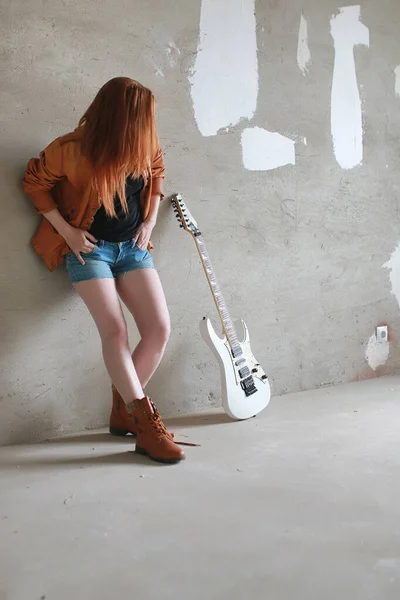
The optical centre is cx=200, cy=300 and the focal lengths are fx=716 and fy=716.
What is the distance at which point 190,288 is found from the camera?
299 cm

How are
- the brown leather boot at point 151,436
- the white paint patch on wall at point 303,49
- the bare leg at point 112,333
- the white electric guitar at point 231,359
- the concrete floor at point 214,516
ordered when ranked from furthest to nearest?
the white paint patch on wall at point 303,49, the white electric guitar at point 231,359, the bare leg at point 112,333, the brown leather boot at point 151,436, the concrete floor at point 214,516

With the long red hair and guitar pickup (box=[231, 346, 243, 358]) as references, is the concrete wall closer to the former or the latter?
guitar pickup (box=[231, 346, 243, 358])

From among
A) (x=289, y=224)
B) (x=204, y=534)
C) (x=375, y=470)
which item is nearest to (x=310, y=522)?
(x=204, y=534)

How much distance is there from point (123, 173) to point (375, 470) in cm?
126

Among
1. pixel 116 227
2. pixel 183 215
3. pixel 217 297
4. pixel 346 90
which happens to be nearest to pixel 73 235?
pixel 116 227

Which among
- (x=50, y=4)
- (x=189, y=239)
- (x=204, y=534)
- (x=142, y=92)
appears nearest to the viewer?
(x=204, y=534)

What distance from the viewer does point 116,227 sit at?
2.57 m

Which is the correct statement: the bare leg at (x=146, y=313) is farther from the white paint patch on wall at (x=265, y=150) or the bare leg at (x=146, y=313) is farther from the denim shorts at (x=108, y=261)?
the white paint patch on wall at (x=265, y=150)

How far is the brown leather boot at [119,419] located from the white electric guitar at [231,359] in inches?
15.9

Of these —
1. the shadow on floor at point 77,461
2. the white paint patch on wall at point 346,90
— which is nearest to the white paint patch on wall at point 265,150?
the white paint patch on wall at point 346,90

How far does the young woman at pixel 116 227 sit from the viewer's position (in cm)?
238

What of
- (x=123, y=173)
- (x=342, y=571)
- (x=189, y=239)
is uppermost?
(x=123, y=173)

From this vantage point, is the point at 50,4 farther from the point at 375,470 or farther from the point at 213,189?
the point at 375,470

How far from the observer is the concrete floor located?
1486 millimetres
